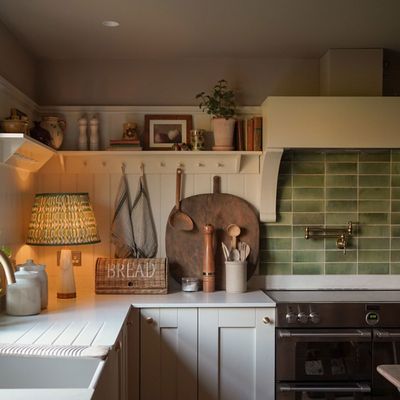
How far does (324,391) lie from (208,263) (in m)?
0.94

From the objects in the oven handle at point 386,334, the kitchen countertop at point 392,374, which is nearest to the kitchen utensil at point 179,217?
the oven handle at point 386,334

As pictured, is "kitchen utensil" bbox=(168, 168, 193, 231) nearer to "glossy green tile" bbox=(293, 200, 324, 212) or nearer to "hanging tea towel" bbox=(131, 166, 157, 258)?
"hanging tea towel" bbox=(131, 166, 157, 258)

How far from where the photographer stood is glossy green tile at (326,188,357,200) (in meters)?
3.49

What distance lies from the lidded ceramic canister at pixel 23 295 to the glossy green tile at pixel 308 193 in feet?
5.36

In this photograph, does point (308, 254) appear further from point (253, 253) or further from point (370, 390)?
point (370, 390)

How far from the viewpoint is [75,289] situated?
3.20 m

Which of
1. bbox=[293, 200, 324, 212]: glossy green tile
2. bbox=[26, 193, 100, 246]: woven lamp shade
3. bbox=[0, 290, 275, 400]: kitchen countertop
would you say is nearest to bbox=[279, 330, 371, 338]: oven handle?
bbox=[0, 290, 275, 400]: kitchen countertop

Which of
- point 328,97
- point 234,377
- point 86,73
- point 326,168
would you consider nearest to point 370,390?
point 234,377

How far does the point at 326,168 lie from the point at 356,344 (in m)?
1.09

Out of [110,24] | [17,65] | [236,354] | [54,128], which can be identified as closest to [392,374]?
[236,354]

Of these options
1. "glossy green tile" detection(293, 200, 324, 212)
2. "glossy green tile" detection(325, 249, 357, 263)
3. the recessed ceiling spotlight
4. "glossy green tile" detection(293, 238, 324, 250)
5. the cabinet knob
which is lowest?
the cabinet knob

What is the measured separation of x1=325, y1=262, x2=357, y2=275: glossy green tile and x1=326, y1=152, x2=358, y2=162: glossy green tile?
64cm

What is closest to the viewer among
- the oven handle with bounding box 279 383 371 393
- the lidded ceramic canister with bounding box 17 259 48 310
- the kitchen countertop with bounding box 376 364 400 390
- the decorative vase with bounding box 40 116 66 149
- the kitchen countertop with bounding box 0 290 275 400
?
the kitchen countertop with bounding box 376 364 400 390

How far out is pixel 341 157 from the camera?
11.4 feet
